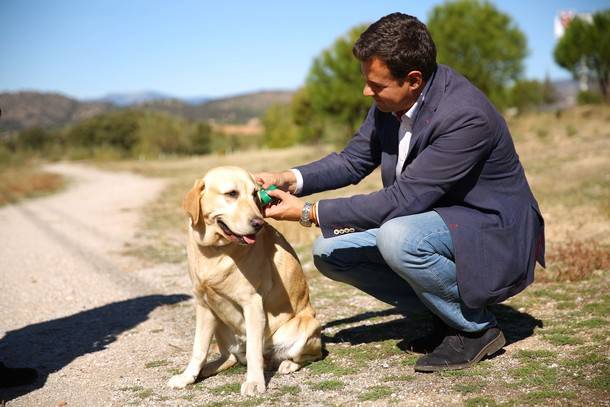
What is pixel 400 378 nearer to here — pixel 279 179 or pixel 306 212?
pixel 306 212

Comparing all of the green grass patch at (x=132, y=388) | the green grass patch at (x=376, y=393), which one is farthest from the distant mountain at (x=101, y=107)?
the green grass patch at (x=376, y=393)

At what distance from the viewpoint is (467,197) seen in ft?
11.8

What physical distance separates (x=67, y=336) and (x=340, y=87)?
19435 millimetres

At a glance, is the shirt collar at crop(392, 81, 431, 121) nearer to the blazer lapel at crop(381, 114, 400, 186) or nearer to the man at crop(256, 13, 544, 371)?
the man at crop(256, 13, 544, 371)

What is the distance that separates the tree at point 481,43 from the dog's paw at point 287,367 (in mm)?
20945

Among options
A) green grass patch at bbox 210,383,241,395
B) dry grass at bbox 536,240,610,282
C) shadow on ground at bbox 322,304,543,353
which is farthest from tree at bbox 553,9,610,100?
green grass patch at bbox 210,383,241,395

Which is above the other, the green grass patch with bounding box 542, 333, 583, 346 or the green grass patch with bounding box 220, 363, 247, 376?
the green grass patch with bounding box 542, 333, 583, 346

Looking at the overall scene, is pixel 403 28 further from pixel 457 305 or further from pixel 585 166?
pixel 585 166

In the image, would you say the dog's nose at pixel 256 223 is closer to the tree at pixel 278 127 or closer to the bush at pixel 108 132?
the bush at pixel 108 132

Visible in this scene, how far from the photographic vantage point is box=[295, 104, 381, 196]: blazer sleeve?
13.9ft

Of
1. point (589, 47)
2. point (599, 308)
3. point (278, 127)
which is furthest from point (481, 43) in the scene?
point (278, 127)

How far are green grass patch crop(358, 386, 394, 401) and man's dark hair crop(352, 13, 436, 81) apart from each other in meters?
1.75

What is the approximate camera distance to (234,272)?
3.54m

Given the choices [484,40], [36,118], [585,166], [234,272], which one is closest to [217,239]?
[234,272]
